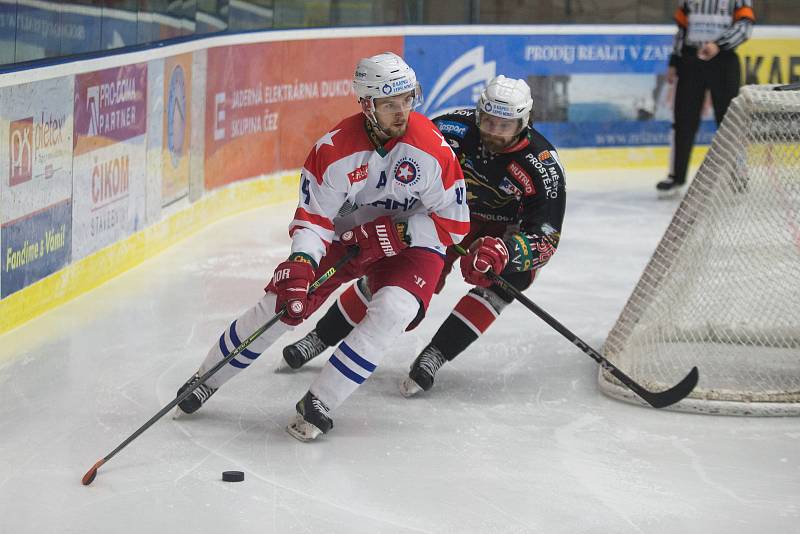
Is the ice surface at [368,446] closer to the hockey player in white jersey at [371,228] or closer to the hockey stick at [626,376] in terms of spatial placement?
the hockey stick at [626,376]

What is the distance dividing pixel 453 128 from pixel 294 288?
0.91m

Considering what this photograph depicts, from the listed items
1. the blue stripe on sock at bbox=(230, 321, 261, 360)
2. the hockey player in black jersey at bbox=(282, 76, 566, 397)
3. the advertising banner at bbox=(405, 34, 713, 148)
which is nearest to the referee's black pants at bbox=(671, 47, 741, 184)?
the advertising banner at bbox=(405, 34, 713, 148)

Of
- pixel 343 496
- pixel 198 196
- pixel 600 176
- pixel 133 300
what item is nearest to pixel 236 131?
pixel 198 196

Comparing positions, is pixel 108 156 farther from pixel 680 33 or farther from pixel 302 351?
pixel 680 33

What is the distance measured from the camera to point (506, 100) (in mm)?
3285

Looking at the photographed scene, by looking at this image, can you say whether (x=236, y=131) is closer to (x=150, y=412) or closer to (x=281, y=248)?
(x=281, y=248)

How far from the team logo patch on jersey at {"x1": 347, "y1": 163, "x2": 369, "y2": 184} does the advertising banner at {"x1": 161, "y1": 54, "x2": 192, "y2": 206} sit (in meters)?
2.19

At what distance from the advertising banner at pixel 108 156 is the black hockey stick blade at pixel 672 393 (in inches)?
80.7

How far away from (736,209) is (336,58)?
348 centimetres

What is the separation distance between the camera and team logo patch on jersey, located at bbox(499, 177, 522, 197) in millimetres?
3479

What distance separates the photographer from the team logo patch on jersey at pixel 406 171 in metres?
3.05

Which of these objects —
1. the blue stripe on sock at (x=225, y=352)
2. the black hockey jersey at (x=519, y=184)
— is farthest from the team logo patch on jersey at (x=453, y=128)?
the blue stripe on sock at (x=225, y=352)

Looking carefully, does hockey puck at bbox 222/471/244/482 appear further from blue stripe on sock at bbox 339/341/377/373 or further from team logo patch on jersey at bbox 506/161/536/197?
team logo patch on jersey at bbox 506/161/536/197

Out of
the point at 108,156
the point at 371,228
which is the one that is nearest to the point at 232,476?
the point at 371,228
